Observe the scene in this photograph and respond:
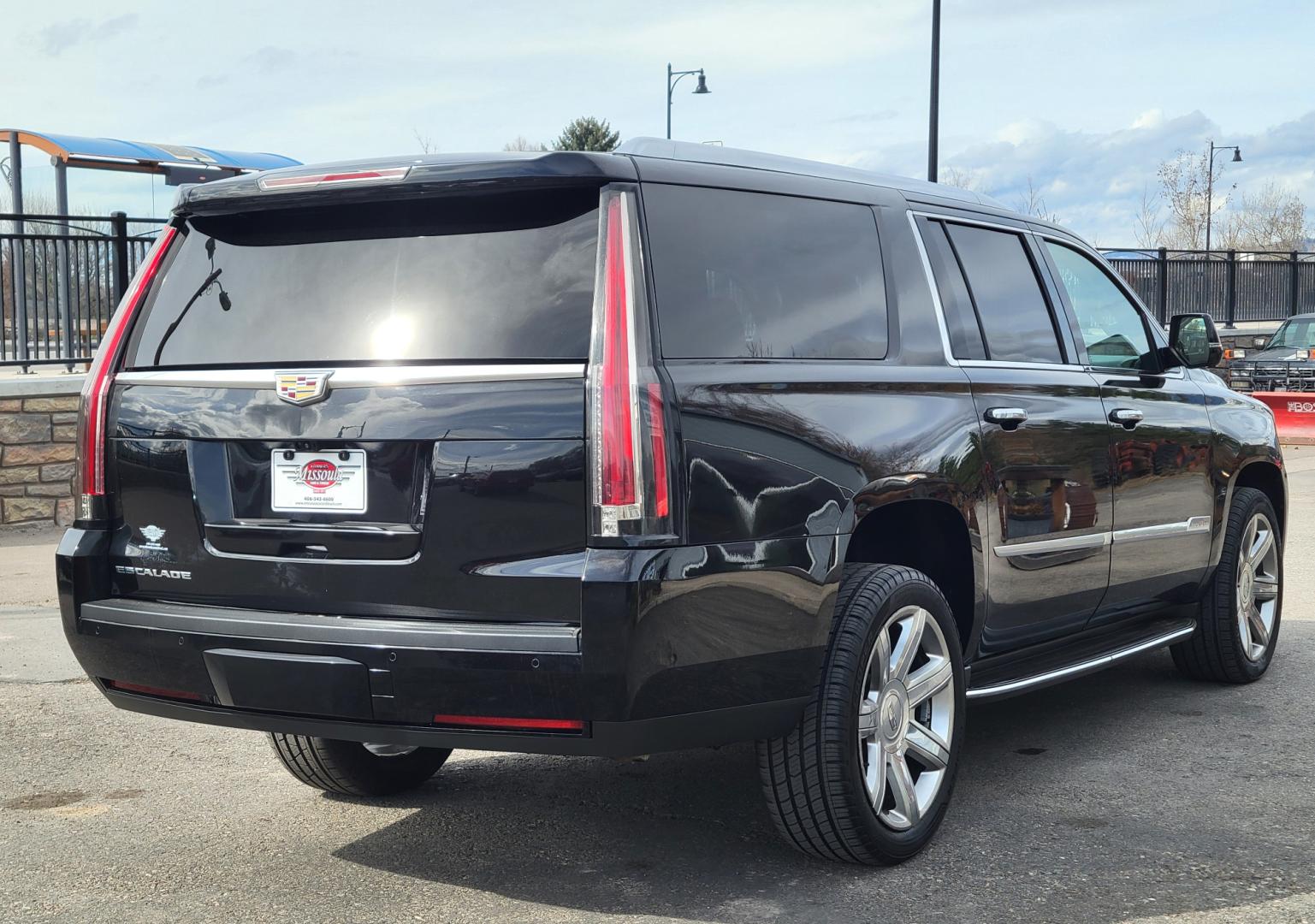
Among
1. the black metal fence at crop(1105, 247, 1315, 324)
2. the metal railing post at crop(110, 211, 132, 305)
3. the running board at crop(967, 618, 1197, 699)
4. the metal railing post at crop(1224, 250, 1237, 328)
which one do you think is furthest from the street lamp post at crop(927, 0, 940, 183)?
the running board at crop(967, 618, 1197, 699)

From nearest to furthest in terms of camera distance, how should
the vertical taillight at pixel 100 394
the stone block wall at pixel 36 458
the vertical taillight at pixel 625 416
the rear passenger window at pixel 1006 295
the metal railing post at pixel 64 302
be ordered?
1. the vertical taillight at pixel 625 416
2. the vertical taillight at pixel 100 394
3. the rear passenger window at pixel 1006 295
4. the stone block wall at pixel 36 458
5. the metal railing post at pixel 64 302

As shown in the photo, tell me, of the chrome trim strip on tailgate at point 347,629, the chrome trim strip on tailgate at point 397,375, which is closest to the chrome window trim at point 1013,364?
the chrome trim strip on tailgate at point 397,375

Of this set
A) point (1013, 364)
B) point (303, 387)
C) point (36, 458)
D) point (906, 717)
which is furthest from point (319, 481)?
point (36, 458)

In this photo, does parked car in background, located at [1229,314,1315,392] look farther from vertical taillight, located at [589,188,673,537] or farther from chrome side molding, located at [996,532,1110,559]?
vertical taillight, located at [589,188,673,537]

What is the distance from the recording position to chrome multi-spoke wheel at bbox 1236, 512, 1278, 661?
643cm

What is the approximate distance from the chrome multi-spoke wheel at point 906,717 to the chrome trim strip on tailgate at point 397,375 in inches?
48.3

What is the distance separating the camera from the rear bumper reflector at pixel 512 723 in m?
3.54

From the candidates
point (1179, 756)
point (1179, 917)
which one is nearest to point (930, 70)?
point (1179, 756)

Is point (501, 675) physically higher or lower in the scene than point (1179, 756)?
higher

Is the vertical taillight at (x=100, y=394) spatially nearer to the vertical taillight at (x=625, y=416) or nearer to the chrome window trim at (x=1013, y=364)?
the vertical taillight at (x=625, y=416)

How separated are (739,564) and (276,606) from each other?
114 cm

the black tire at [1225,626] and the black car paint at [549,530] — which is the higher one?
the black car paint at [549,530]

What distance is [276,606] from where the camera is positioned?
379 cm

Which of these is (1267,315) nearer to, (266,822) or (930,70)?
(930,70)
